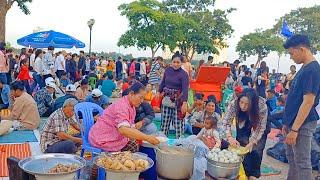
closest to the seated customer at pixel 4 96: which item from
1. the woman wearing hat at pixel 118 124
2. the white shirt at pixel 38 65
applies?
the white shirt at pixel 38 65

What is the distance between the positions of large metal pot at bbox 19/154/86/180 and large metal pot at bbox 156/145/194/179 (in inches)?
28.8

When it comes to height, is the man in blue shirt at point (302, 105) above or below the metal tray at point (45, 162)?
above

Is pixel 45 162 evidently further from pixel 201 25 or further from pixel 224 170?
pixel 201 25

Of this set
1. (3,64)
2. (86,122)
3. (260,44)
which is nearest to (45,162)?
(86,122)

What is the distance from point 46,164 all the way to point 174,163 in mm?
1135

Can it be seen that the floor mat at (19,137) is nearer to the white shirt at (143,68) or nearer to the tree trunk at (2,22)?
the white shirt at (143,68)

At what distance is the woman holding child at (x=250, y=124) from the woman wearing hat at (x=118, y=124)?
1175 mm

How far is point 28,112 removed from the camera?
21.7 feet

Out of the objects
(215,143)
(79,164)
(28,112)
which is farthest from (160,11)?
(79,164)

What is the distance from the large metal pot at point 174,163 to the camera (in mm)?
3279

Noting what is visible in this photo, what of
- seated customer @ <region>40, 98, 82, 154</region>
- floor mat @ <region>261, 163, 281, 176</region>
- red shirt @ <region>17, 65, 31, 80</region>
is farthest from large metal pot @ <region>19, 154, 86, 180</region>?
red shirt @ <region>17, 65, 31, 80</region>

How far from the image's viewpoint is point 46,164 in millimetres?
3045

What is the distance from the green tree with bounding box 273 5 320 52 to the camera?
1284 inches

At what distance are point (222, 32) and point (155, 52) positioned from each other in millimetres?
6730
